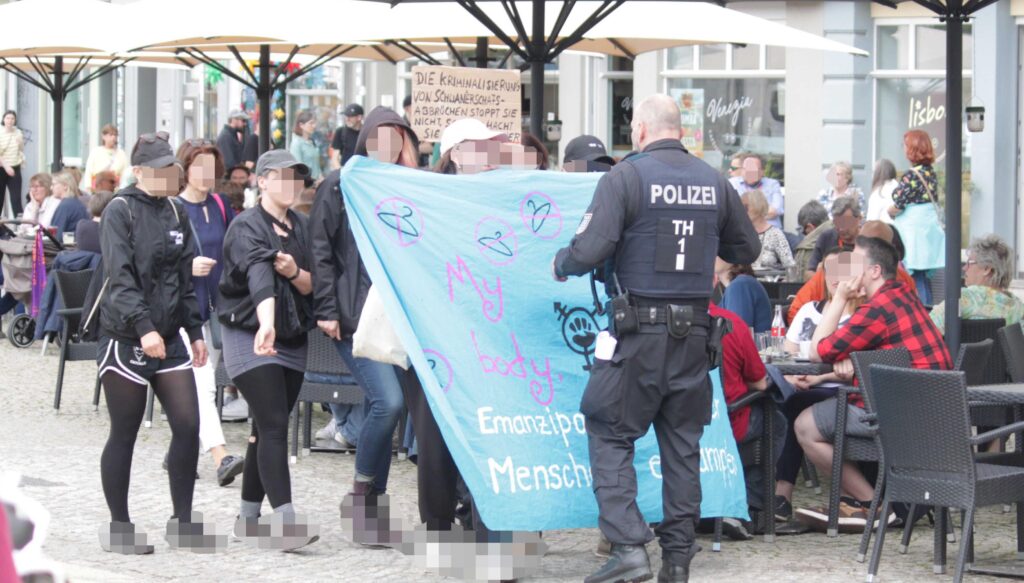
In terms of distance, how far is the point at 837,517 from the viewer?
793 centimetres

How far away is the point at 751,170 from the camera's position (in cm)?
1797

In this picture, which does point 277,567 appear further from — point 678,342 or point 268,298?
point 678,342

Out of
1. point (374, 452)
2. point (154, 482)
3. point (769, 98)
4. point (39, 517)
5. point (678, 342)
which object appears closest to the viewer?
point (39, 517)

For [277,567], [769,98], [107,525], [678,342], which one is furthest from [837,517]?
[769,98]

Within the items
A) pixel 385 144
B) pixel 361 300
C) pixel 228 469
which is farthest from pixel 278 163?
pixel 228 469

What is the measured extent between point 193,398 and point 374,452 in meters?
0.86

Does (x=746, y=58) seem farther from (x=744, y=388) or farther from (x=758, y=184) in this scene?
(x=744, y=388)

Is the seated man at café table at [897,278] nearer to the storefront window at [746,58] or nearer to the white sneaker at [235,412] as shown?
the white sneaker at [235,412]

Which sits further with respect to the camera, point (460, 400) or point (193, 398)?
point (193, 398)

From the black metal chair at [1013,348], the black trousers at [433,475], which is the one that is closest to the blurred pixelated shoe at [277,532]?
the black trousers at [433,475]

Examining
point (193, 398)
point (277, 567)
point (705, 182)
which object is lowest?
point (277, 567)

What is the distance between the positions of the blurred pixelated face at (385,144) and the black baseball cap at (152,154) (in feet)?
2.80

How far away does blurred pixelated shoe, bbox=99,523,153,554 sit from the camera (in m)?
7.23

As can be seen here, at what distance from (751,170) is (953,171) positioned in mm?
8774
